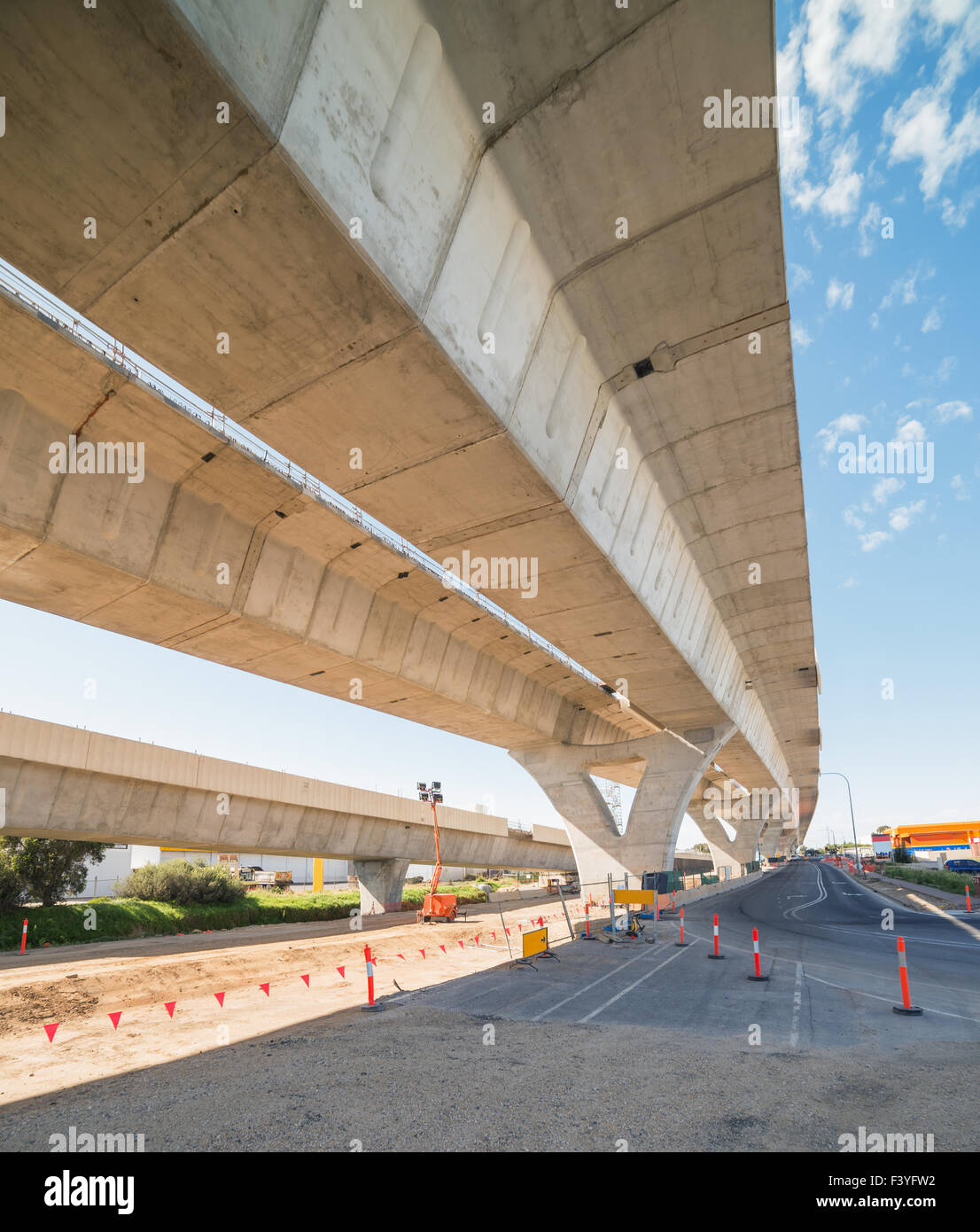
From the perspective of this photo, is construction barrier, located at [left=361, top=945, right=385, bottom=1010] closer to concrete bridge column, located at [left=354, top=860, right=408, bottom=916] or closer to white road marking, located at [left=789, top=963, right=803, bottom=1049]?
white road marking, located at [left=789, top=963, right=803, bottom=1049]

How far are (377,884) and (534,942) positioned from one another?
28496mm

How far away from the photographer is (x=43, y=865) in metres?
31.1

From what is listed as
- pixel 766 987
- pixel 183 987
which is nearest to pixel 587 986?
pixel 766 987

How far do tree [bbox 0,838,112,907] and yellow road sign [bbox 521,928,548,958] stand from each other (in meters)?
25.8

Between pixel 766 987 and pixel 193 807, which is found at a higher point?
pixel 193 807

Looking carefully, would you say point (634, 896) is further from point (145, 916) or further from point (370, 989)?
point (145, 916)

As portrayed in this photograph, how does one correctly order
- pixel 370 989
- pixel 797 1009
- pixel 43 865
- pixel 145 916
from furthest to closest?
pixel 43 865 → pixel 145 916 → pixel 370 989 → pixel 797 1009

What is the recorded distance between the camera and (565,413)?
406 inches

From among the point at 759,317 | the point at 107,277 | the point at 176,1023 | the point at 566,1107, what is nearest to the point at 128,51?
the point at 107,277

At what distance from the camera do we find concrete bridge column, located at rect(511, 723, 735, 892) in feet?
95.1

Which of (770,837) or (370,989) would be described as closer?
(370,989)

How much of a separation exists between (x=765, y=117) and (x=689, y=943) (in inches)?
771
